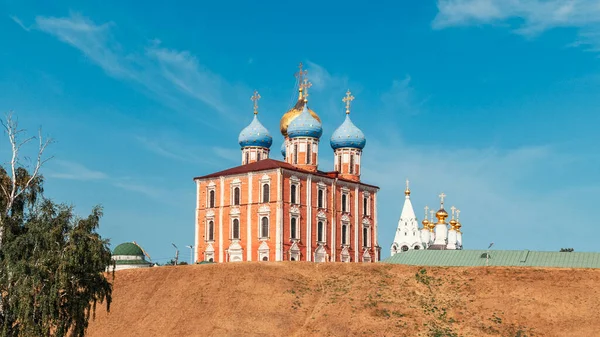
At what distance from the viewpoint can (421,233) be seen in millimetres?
73125

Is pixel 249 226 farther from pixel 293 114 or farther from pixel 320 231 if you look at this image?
pixel 293 114

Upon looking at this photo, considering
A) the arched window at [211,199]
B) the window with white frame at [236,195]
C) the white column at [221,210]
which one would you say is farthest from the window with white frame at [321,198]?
the arched window at [211,199]

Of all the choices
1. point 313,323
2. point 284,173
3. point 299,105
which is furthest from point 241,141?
point 313,323

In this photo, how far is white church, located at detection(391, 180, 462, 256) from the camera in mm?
70812

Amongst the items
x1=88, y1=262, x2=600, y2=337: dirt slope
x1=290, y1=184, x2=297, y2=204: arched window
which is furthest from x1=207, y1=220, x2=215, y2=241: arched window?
x1=88, y1=262, x2=600, y2=337: dirt slope

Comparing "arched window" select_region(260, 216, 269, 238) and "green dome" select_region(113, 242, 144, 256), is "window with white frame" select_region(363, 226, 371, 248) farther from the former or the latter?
"green dome" select_region(113, 242, 144, 256)

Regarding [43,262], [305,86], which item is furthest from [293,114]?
[43,262]

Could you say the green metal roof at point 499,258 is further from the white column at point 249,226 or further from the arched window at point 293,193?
the white column at point 249,226

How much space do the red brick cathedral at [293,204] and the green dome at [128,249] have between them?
5378mm

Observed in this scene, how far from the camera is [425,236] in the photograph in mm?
73312

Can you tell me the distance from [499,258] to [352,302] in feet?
43.1

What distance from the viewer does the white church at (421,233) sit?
70.8 m

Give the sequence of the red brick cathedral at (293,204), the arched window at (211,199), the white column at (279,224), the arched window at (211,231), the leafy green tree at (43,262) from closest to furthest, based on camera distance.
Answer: the leafy green tree at (43,262) < the white column at (279,224) < the red brick cathedral at (293,204) < the arched window at (211,231) < the arched window at (211,199)

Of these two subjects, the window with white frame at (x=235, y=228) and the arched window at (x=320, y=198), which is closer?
the window with white frame at (x=235, y=228)
